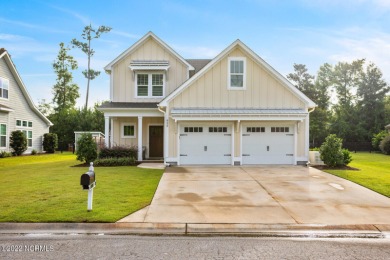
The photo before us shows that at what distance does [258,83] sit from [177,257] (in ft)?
43.0

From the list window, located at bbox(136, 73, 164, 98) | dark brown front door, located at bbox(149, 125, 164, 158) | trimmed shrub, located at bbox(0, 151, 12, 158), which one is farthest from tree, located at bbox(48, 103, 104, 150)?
window, located at bbox(136, 73, 164, 98)

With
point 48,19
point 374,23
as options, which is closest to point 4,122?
point 48,19

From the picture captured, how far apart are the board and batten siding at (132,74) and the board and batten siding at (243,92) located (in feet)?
10.9

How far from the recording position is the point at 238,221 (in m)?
5.88

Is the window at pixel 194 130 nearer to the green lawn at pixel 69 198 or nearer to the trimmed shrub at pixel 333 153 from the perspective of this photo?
the green lawn at pixel 69 198

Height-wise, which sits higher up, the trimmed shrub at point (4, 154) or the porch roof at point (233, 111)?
the porch roof at point (233, 111)

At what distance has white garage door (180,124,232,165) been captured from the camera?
1584 centimetres

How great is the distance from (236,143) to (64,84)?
113 ft

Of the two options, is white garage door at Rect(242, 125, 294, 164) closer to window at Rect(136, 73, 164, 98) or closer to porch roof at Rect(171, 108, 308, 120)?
porch roof at Rect(171, 108, 308, 120)

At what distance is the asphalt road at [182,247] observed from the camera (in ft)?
14.2

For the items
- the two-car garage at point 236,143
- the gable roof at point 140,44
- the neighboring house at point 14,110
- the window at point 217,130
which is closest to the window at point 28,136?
the neighboring house at point 14,110

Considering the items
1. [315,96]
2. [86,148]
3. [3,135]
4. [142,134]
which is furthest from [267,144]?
[315,96]

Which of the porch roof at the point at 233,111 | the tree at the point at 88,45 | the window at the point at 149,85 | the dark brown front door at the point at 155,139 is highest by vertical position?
the tree at the point at 88,45

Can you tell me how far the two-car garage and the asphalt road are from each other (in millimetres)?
10737
